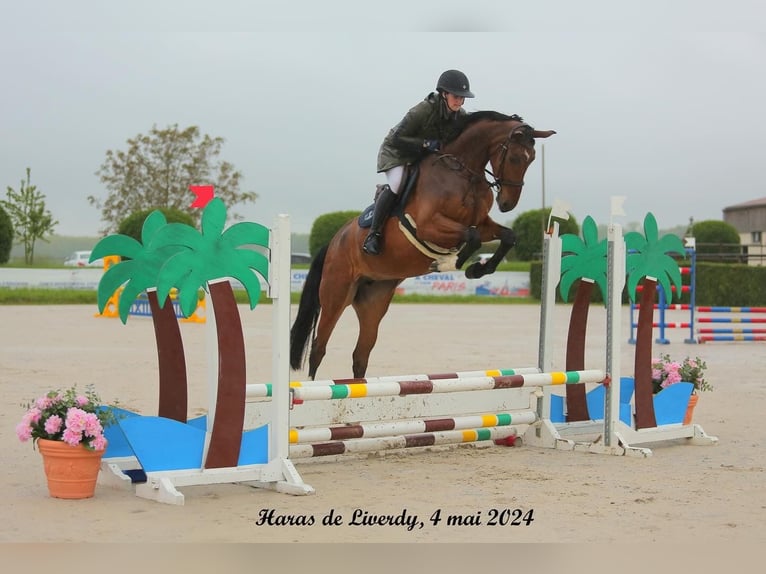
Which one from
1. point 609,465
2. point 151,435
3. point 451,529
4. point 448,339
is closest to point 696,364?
point 609,465

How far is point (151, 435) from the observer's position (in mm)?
3682

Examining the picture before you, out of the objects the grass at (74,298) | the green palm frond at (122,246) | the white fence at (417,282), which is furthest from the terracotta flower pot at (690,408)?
the white fence at (417,282)

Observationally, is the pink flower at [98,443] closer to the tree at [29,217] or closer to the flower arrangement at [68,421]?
the flower arrangement at [68,421]

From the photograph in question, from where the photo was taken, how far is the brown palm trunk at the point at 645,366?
5078 mm

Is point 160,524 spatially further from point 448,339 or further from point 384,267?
point 448,339

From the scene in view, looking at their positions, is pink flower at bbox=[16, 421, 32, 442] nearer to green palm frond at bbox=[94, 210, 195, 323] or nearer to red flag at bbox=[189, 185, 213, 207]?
green palm frond at bbox=[94, 210, 195, 323]

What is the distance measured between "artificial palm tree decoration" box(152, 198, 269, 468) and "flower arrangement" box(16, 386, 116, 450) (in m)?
0.45

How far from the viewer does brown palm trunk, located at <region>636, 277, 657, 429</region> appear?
16.7 feet

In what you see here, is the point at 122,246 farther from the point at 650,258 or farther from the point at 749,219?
the point at 749,219

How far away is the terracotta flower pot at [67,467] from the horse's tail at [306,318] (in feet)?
→ 6.03

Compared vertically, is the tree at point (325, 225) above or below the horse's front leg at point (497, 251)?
above

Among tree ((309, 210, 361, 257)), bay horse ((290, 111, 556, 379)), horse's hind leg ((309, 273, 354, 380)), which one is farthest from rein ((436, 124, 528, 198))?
tree ((309, 210, 361, 257))

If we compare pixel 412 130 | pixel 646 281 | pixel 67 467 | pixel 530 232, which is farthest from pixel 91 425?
pixel 530 232

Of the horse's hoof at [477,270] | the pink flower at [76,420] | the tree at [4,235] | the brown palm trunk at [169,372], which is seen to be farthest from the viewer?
the tree at [4,235]
